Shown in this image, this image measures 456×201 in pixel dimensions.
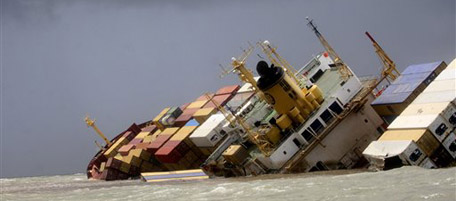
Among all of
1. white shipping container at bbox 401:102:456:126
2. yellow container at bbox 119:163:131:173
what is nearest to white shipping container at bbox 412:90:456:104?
white shipping container at bbox 401:102:456:126

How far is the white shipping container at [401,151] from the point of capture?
34.1 m

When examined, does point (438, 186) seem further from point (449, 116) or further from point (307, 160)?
point (307, 160)

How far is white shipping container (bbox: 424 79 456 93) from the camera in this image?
1471 inches

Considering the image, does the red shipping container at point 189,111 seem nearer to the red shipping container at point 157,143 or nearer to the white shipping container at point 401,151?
the red shipping container at point 157,143

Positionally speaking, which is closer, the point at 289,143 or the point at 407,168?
the point at 407,168

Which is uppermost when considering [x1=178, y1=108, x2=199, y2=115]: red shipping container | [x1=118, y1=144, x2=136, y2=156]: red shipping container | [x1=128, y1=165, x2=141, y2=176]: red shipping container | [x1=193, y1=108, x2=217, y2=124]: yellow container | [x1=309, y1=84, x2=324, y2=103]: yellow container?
[x1=118, y1=144, x2=136, y2=156]: red shipping container

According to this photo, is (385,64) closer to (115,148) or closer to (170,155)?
(170,155)

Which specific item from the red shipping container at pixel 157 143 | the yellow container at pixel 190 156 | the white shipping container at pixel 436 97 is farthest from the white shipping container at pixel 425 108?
the red shipping container at pixel 157 143

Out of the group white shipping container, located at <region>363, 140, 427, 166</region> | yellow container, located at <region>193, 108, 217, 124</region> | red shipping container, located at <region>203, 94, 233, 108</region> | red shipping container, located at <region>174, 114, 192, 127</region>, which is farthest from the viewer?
red shipping container, located at <region>174, 114, 192, 127</region>

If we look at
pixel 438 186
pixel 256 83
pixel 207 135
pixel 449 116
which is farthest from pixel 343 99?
pixel 438 186

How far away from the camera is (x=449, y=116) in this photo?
3531 centimetres

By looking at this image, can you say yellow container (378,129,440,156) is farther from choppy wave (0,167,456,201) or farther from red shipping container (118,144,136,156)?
red shipping container (118,144,136,156)

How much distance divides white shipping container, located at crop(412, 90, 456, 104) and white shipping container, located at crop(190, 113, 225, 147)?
2162 cm

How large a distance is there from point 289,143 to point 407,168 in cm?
1183
